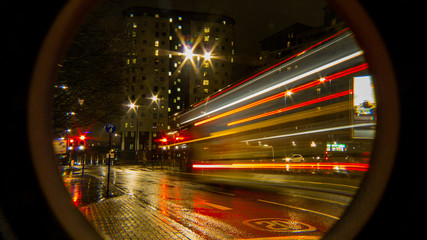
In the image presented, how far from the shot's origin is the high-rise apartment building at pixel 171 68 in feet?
284

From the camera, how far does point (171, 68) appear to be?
4277 inches

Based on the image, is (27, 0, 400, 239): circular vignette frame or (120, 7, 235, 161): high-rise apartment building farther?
(120, 7, 235, 161): high-rise apartment building

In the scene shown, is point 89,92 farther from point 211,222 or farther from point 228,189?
point 228,189

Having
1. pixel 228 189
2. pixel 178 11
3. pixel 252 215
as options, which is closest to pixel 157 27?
pixel 178 11

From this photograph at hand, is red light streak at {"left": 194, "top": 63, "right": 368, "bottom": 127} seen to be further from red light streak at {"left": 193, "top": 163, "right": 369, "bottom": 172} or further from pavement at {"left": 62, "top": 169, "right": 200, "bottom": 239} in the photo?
pavement at {"left": 62, "top": 169, "right": 200, "bottom": 239}

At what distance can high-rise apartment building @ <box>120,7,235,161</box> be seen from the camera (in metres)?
86.6

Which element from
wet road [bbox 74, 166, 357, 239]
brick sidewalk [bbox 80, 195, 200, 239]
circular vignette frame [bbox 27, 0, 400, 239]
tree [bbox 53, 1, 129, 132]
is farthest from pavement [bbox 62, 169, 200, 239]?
tree [bbox 53, 1, 129, 132]

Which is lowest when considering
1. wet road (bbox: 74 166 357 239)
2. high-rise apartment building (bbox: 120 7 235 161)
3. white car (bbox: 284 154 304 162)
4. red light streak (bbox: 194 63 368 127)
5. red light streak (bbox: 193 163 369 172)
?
wet road (bbox: 74 166 357 239)

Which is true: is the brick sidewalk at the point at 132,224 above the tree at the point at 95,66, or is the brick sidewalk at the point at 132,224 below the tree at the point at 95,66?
below
